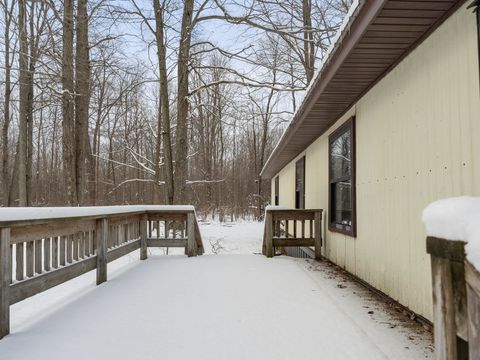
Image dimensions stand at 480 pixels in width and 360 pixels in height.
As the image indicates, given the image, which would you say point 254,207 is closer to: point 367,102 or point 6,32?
point 6,32

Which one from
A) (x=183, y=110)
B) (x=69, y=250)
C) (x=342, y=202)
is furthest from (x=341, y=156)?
(x=183, y=110)

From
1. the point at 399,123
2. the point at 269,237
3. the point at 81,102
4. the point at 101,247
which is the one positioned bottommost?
the point at 269,237

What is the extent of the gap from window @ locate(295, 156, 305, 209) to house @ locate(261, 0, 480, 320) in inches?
139

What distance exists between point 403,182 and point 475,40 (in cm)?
144

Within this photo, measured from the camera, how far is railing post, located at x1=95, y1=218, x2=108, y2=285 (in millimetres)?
4242

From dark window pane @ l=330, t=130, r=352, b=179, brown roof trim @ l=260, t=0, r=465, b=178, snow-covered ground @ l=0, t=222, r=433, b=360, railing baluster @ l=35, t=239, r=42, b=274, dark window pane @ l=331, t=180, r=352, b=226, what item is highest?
brown roof trim @ l=260, t=0, r=465, b=178

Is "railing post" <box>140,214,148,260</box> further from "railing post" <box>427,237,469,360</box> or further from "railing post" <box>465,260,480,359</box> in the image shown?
"railing post" <box>465,260,480,359</box>

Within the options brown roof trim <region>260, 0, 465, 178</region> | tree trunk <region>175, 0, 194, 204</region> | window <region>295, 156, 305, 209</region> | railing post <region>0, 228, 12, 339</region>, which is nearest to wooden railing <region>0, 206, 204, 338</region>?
railing post <region>0, 228, 12, 339</region>

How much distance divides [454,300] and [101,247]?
380 cm

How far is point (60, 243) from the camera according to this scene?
3463 millimetres

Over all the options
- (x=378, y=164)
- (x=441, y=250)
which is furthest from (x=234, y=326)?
(x=378, y=164)

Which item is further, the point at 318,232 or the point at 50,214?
the point at 318,232

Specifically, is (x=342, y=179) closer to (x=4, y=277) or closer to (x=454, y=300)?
(x=454, y=300)

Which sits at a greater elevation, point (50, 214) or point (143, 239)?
point (50, 214)
